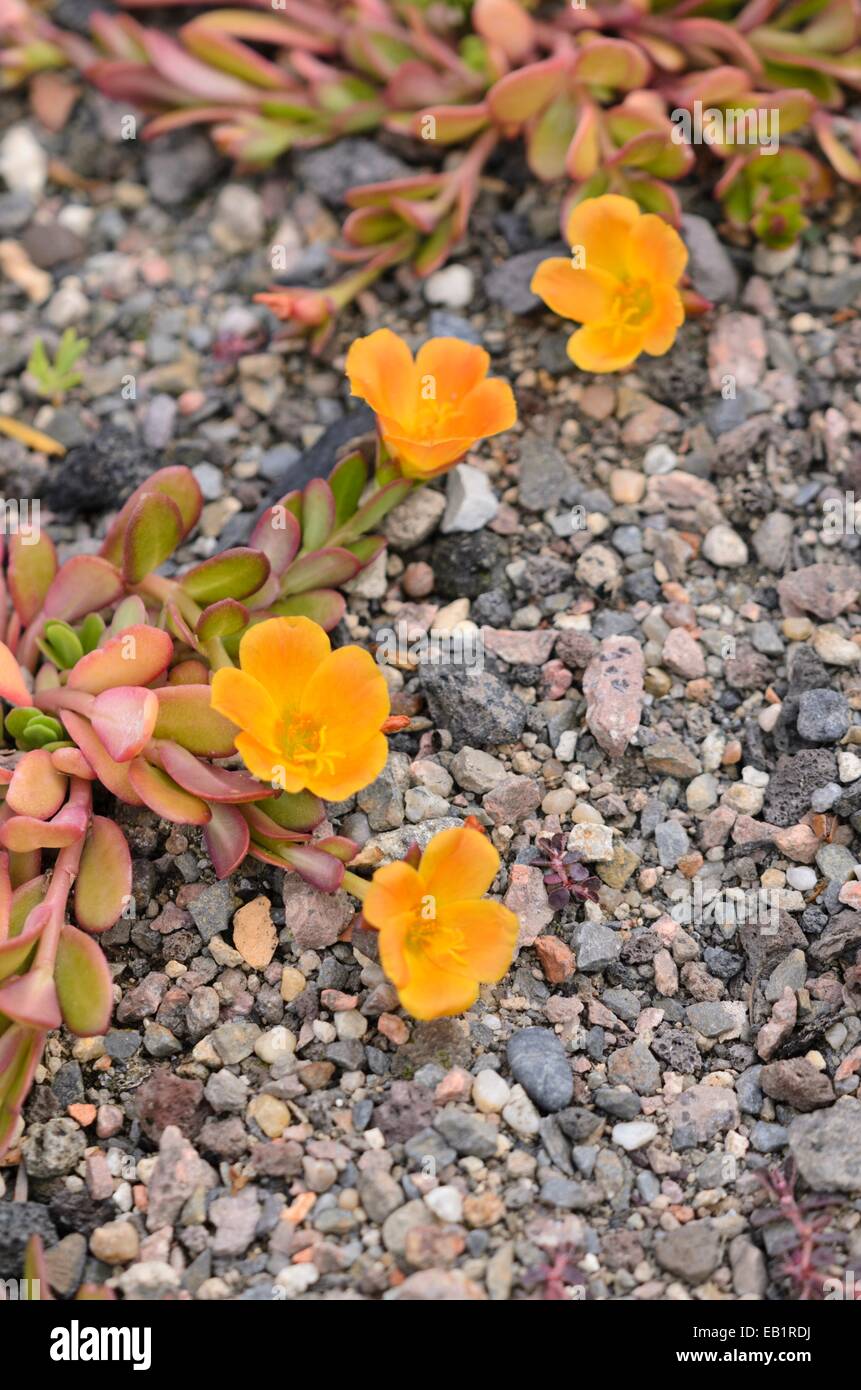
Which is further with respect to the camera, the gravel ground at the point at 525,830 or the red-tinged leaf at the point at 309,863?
the red-tinged leaf at the point at 309,863

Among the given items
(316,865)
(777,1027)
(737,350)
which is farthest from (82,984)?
(737,350)

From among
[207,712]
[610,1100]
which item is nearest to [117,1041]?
[207,712]

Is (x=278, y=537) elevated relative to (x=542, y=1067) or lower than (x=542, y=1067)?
elevated

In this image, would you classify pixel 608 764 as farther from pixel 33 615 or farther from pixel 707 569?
pixel 33 615

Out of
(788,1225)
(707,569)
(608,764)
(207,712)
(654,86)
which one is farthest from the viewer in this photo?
(654,86)

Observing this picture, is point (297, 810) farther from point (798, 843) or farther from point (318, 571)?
point (798, 843)

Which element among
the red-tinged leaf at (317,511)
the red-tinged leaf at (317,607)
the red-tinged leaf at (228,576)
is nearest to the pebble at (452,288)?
the red-tinged leaf at (317,511)

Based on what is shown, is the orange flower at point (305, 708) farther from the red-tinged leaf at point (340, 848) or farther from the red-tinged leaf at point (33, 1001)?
the red-tinged leaf at point (33, 1001)
